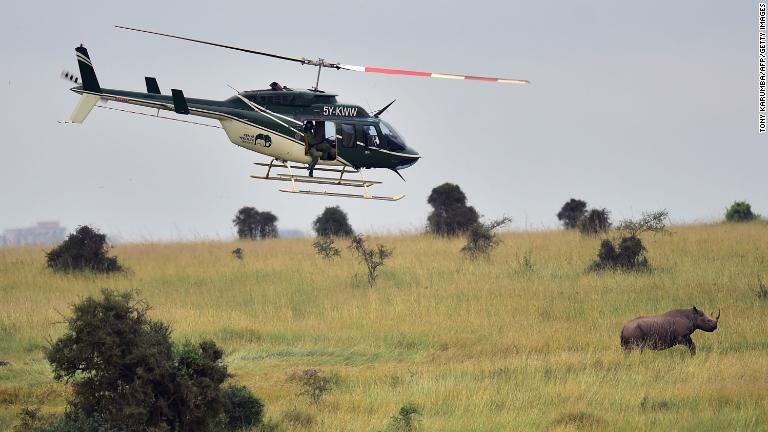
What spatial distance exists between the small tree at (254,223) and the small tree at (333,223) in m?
1.78

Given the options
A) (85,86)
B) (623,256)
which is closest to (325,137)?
(85,86)

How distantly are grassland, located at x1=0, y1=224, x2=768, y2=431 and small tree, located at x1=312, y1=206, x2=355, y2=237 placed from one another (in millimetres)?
3540

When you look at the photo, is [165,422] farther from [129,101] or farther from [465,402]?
[129,101]

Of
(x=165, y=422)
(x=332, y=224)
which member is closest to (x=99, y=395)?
(x=165, y=422)

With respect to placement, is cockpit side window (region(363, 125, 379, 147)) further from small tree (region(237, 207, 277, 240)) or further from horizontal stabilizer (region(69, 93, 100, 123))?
small tree (region(237, 207, 277, 240))

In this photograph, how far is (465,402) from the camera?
17.0 m

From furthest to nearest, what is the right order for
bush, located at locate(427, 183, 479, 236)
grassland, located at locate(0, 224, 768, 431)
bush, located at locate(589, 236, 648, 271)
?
bush, located at locate(427, 183, 479, 236) → bush, located at locate(589, 236, 648, 271) → grassland, located at locate(0, 224, 768, 431)

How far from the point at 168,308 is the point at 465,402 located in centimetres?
1096

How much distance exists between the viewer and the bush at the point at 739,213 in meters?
41.5

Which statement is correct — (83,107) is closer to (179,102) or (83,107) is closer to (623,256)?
(179,102)

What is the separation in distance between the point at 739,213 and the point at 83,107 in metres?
23.8

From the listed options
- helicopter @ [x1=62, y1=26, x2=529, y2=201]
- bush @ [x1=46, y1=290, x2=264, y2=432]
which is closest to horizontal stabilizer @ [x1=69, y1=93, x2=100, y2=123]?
helicopter @ [x1=62, y1=26, x2=529, y2=201]

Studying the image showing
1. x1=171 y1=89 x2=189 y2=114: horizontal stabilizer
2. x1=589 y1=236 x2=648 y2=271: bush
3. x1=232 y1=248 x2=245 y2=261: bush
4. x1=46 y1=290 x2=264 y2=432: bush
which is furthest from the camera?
x1=232 y1=248 x2=245 y2=261: bush

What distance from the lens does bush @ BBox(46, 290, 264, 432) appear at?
49.3 ft
